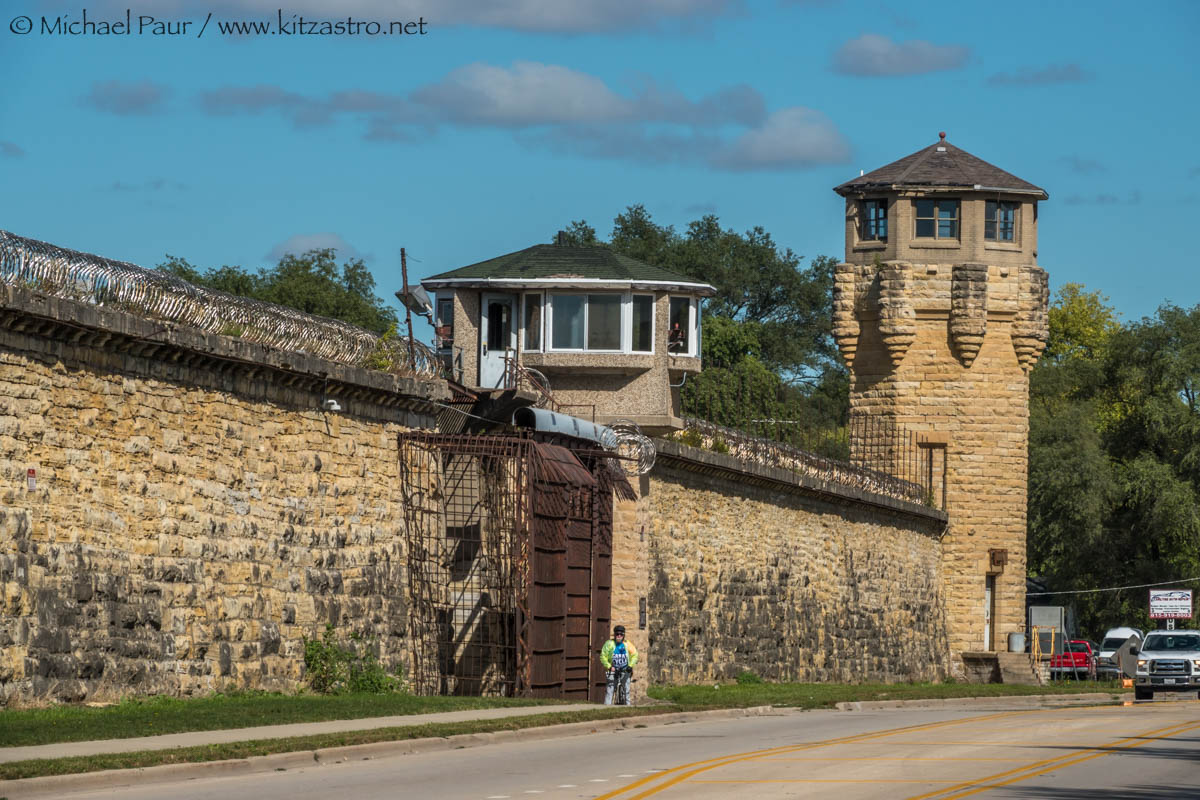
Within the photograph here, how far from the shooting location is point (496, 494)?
Result: 2897cm

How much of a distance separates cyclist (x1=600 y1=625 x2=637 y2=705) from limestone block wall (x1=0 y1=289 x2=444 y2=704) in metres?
3.49

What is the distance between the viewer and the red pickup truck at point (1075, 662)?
56156mm

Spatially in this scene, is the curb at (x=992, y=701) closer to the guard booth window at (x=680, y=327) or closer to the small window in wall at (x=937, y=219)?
the guard booth window at (x=680, y=327)

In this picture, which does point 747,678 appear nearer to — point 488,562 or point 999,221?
point 488,562

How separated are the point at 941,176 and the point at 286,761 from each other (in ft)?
125

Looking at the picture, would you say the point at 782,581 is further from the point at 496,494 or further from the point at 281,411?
the point at 281,411

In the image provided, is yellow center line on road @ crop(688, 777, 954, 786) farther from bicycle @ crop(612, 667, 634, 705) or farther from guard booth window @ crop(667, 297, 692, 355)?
guard booth window @ crop(667, 297, 692, 355)

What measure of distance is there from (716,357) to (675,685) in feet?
167

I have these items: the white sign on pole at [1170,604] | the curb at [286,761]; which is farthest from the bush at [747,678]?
the white sign on pole at [1170,604]

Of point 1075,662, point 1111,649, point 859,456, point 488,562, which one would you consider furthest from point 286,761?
point 1111,649

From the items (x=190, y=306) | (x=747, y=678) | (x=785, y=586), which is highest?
(x=190, y=306)

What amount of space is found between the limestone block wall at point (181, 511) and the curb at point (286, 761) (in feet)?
10.2

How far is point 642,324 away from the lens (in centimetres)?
3725

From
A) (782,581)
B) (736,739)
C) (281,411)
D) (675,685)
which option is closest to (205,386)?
(281,411)
